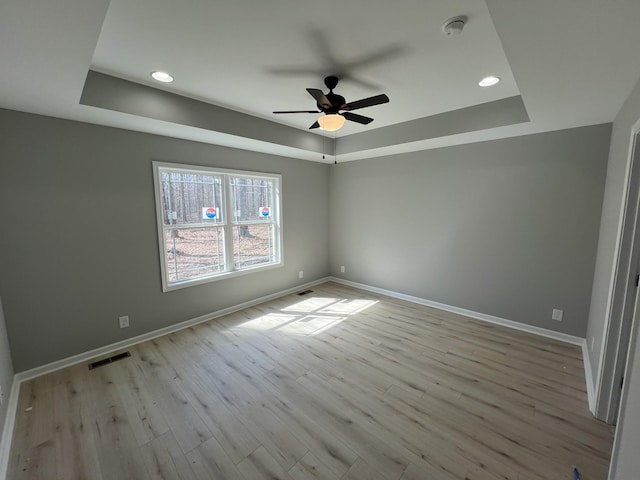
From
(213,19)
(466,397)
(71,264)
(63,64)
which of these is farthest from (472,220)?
(71,264)

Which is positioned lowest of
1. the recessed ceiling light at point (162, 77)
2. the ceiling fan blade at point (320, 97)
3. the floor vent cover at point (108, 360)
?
the floor vent cover at point (108, 360)

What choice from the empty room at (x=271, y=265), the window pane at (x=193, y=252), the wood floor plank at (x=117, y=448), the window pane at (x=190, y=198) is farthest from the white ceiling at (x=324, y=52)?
the wood floor plank at (x=117, y=448)

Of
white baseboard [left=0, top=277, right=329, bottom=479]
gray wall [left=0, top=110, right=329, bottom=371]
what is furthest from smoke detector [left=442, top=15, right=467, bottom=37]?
white baseboard [left=0, top=277, right=329, bottom=479]

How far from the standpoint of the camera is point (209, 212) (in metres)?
3.71

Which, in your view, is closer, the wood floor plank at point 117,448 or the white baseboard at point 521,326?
the wood floor plank at point 117,448

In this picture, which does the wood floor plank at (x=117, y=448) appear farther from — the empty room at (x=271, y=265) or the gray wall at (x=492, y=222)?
the gray wall at (x=492, y=222)

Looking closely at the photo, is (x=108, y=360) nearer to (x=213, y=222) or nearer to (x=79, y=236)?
(x=79, y=236)

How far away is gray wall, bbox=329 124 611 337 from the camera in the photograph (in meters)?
2.90

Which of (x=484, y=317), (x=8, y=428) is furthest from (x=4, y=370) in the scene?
(x=484, y=317)

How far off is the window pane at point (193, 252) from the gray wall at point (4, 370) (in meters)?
1.37

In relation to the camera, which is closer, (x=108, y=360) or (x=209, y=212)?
(x=108, y=360)

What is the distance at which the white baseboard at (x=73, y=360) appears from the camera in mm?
1722

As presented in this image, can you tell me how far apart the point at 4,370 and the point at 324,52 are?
3.45 metres

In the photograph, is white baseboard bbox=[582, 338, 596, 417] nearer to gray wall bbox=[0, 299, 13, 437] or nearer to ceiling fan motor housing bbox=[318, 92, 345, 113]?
ceiling fan motor housing bbox=[318, 92, 345, 113]
